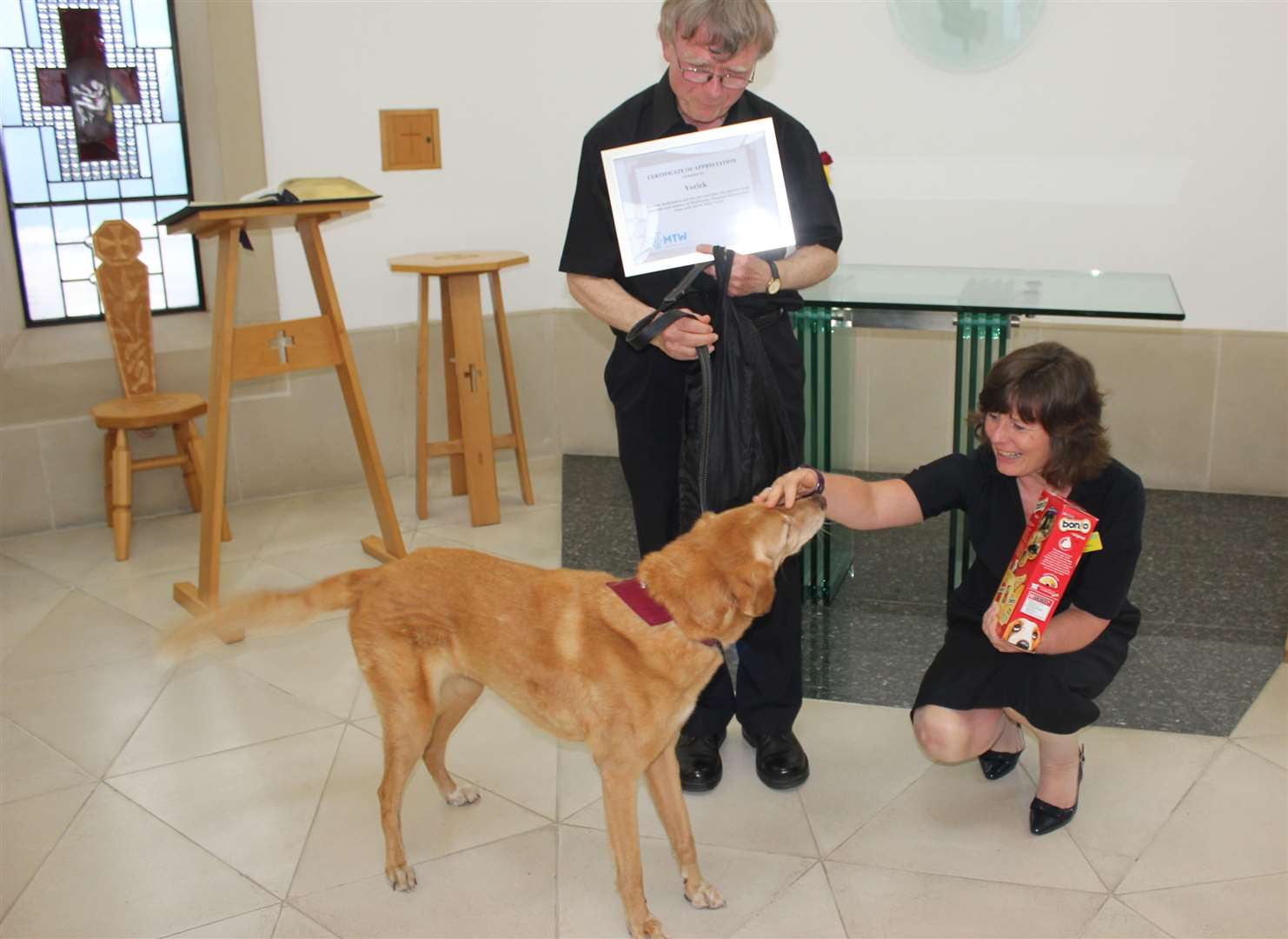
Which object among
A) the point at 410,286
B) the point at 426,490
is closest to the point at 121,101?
the point at 410,286

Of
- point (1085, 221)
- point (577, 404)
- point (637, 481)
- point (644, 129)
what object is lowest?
point (577, 404)

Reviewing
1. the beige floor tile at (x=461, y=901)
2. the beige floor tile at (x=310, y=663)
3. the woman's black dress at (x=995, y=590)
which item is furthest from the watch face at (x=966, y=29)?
the beige floor tile at (x=461, y=901)

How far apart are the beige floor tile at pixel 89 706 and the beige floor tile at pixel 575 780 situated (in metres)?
1.20

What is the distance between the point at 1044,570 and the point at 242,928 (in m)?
1.83

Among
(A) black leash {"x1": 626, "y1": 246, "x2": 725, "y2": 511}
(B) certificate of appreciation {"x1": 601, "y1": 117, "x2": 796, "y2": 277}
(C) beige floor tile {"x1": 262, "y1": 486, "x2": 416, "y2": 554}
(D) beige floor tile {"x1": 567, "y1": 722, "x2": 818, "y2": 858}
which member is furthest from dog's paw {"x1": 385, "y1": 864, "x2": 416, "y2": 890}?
(C) beige floor tile {"x1": 262, "y1": 486, "x2": 416, "y2": 554}

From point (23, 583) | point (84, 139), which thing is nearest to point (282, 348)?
point (23, 583)

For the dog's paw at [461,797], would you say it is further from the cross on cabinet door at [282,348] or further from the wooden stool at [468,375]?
the wooden stool at [468,375]

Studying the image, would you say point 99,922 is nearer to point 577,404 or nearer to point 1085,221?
point 577,404

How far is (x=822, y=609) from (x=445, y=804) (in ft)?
5.10

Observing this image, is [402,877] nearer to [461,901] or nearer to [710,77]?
[461,901]

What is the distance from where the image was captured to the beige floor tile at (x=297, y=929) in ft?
8.19

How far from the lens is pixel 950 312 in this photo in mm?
3557

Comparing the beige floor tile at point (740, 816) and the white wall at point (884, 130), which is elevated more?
the white wall at point (884, 130)

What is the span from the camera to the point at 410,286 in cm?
534
